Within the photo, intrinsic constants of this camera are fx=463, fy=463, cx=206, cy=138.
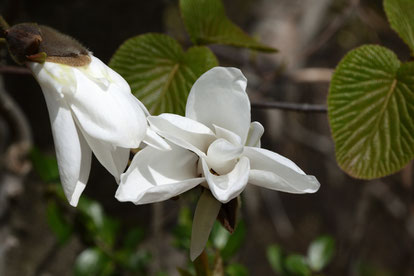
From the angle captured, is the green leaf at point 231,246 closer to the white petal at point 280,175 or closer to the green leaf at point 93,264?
the green leaf at point 93,264

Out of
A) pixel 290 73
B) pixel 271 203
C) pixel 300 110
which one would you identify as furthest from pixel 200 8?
pixel 271 203

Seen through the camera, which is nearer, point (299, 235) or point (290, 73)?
point (290, 73)

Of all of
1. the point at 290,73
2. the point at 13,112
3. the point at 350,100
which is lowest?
the point at 290,73

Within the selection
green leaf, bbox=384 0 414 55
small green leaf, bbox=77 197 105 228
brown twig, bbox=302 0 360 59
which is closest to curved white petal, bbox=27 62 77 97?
green leaf, bbox=384 0 414 55

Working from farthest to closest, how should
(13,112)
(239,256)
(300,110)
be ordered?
(239,256) < (13,112) < (300,110)

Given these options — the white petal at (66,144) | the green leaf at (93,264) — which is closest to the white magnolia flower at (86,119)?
the white petal at (66,144)

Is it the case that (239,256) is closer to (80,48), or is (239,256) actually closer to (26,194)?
(26,194)

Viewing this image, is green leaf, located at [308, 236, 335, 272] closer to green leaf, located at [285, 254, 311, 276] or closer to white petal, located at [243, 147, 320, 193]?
green leaf, located at [285, 254, 311, 276]
